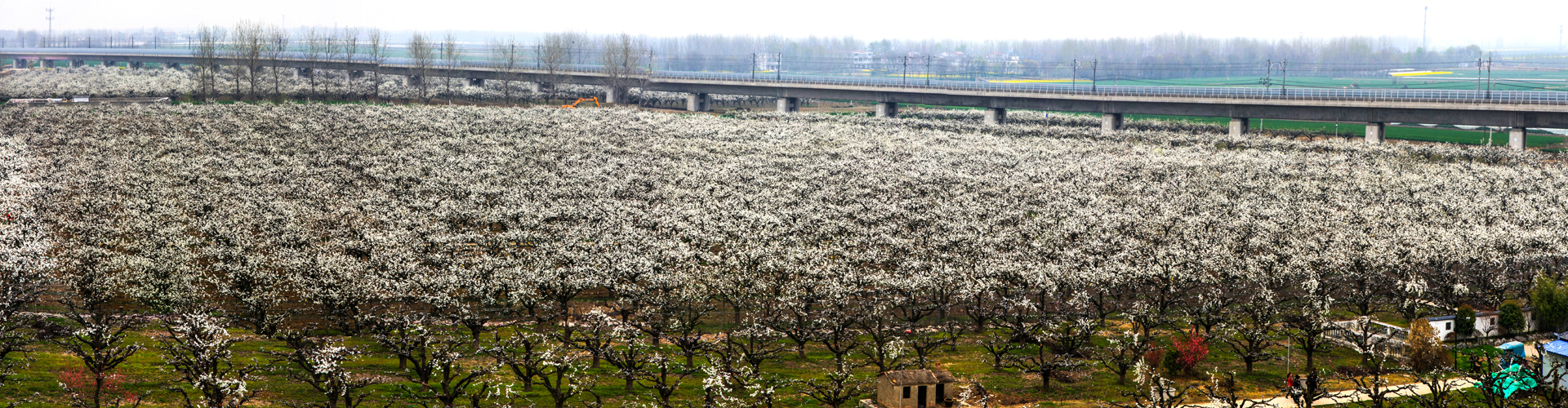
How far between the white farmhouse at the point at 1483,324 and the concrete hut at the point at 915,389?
28440 mm

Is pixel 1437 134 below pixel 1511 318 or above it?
above

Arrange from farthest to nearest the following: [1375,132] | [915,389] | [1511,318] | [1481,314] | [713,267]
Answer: [1375,132] < [713,267] < [1481,314] < [1511,318] < [915,389]

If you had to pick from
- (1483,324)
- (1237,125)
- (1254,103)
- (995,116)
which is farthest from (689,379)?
(995,116)

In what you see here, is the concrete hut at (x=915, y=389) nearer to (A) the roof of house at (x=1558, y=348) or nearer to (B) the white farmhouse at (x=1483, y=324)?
(A) the roof of house at (x=1558, y=348)

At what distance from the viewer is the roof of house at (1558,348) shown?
2129 inches

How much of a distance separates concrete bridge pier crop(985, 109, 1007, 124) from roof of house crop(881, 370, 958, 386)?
13060cm

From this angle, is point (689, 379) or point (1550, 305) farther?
point (1550, 305)

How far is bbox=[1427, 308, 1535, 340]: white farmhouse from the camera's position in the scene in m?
64.9

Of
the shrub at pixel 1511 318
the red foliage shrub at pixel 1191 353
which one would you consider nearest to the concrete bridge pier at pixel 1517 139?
the shrub at pixel 1511 318

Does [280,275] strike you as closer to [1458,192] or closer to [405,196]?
[405,196]

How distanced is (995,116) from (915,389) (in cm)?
13339

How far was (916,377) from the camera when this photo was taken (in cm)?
5294

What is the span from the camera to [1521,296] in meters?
74.5

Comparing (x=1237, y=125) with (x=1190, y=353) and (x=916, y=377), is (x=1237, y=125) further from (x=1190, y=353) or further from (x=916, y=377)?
(x=916, y=377)
